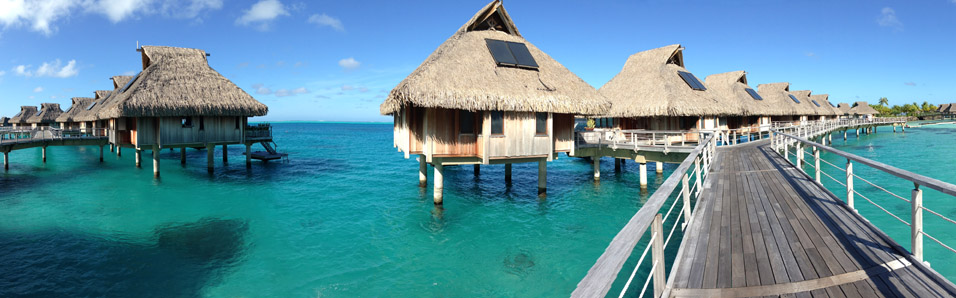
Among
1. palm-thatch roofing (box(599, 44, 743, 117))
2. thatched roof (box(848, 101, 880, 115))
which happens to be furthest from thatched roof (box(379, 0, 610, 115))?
thatched roof (box(848, 101, 880, 115))

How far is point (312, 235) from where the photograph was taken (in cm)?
1262

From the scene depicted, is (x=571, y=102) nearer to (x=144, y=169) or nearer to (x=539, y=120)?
(x=539, y=120)

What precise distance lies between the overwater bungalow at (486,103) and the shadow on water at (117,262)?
6.52 meters

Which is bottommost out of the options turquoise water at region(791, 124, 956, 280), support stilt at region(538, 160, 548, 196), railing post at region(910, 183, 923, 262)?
turquoise water at region(791, 124, 956, 280)

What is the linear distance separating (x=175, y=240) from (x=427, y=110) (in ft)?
27.1

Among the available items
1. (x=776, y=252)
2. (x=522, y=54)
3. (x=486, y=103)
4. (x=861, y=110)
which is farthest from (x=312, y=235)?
(x=861, y=110)

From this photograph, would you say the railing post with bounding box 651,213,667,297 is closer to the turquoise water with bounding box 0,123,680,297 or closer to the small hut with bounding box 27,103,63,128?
the turquoise water with bounding box 0,123,680,297

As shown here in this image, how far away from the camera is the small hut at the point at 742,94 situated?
32250 millimetres

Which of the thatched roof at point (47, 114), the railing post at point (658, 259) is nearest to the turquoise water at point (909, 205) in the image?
the railing post at point (658, 259)

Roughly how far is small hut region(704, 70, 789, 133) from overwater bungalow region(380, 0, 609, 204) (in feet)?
73.0

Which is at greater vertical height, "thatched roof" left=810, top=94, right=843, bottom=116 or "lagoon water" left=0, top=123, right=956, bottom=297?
"thatched roof" left=810, top=94, right=843, bottom=116

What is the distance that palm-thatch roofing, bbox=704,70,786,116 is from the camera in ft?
105

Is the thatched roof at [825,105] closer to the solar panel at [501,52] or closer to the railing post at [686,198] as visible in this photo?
the solar panel at [501,52]

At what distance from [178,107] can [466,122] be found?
17.1 meters
